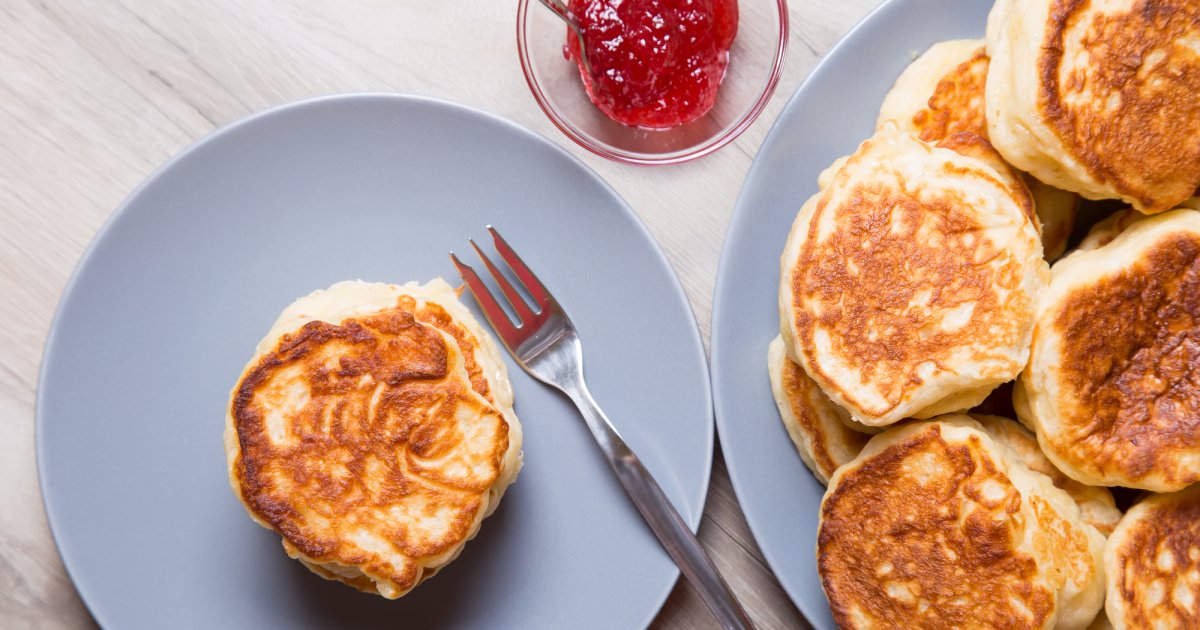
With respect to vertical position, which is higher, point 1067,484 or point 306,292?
point 306,292

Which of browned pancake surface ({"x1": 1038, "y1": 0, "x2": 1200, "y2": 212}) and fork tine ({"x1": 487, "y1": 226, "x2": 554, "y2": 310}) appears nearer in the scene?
browned pancake surface ({"x1": 1038, "y1": 0, "x2": 1200, "y2": 212})

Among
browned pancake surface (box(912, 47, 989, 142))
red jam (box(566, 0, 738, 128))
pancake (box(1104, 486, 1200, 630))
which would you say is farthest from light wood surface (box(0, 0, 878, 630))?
pancake (box(1104, 486, 1200, 630))

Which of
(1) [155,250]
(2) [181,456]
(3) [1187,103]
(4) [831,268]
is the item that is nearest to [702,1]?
(4) [831,268]

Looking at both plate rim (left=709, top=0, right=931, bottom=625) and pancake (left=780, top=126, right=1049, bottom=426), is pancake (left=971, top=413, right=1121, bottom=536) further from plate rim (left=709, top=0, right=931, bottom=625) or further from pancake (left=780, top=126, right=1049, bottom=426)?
plate rim (left=709, top=0, right=931, bottom=625)

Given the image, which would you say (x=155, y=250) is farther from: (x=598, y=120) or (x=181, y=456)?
(x=598, y=120)

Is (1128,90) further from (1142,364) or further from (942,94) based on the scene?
(1142,364)

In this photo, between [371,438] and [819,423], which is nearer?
[371,438]

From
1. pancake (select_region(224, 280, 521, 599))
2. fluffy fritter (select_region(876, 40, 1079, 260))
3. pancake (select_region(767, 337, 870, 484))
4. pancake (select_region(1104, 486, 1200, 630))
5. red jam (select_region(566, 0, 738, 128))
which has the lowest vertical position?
pancake (select_region(1104, 486, 1200, 630))

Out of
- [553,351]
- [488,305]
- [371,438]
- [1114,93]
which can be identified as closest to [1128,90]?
[1114,93]
